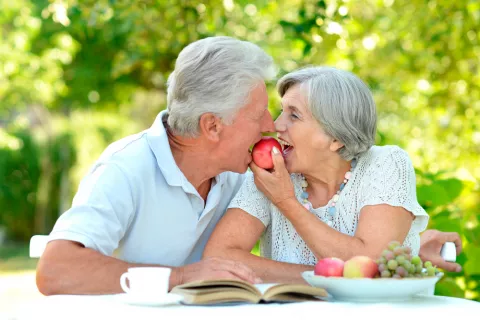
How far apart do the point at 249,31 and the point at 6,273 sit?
7.69 metres

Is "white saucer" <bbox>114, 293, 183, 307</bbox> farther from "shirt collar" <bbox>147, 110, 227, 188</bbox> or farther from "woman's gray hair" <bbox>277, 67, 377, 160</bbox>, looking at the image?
"woman's gray hair" <bbox>277, 67, 377, 160</bbox>

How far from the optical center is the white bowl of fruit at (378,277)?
224cm

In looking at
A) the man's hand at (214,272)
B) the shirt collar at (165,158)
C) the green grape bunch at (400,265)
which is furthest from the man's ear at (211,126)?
the green grape bunch at (400,265)

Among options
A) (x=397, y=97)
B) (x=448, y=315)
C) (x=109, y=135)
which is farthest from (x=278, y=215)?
(x=109, y=135)

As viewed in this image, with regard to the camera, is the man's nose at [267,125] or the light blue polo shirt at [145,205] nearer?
the light blue polo shirt at [145,205]

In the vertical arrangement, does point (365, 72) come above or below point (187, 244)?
above

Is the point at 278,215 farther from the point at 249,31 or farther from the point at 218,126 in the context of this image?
the point at 249,31

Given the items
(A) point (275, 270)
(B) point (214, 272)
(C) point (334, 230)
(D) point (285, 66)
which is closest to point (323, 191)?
A: (C) point (334, 230)

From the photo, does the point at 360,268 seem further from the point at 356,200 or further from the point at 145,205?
the point at 145,205

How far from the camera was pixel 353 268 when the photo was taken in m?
2.34

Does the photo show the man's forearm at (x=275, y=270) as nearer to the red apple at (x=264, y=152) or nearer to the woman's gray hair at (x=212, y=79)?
the red apple at (x=264, y=152)

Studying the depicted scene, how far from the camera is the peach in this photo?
2.33 m

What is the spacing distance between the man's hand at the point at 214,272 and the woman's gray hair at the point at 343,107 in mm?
820

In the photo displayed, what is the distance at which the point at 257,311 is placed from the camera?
7.00ft
